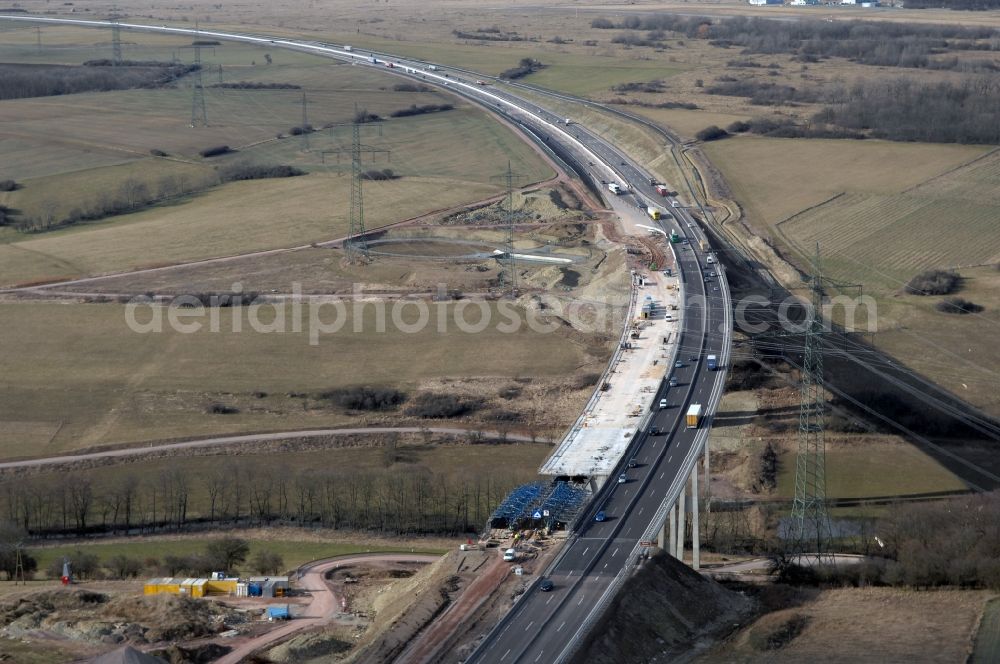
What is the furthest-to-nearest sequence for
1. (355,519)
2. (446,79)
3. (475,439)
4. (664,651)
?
(446,79)
(475,439)
(355,519)
(664,651)

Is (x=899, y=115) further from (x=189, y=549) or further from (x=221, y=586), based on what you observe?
(x=221, y=586)

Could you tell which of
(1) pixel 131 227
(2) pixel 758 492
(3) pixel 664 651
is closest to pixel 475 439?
(2) pixel 758 492

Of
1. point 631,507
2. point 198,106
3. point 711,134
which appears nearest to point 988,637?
point 631,507

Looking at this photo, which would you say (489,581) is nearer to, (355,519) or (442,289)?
(355,519)

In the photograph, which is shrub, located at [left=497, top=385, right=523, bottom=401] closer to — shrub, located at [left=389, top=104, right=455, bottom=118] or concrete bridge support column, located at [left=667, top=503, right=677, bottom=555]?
concrete bridge support column, located at [left=667, top=503, right=677, bottom=555]

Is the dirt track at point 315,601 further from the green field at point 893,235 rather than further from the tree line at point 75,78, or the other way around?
the tree line at point 75,78
